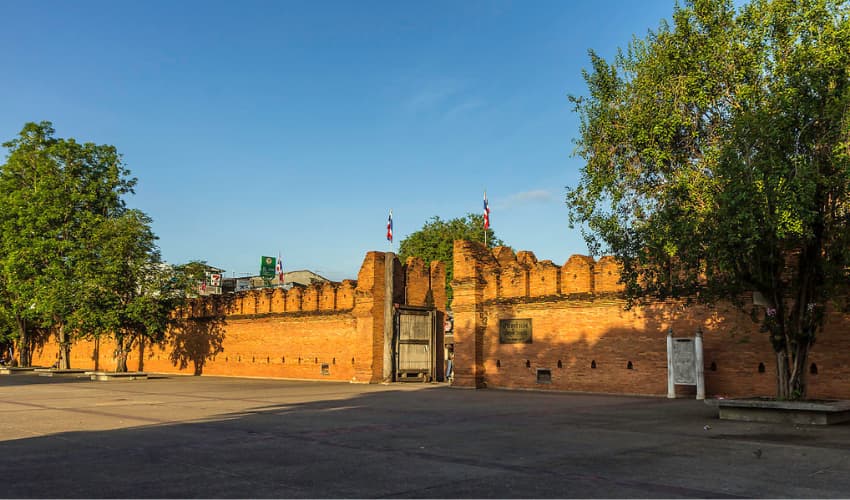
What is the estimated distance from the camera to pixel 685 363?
1952cm

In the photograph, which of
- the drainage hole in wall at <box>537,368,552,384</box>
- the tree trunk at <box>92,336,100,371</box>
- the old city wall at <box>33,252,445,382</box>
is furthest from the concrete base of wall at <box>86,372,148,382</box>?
the drainage hole in wall at <box>537,368,552,384</box>

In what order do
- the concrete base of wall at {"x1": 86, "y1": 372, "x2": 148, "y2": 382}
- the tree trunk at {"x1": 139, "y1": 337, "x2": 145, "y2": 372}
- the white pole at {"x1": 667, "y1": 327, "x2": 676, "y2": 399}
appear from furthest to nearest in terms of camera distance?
the tree trunk at {"x1": 139, "y1": 337, "x2": 145, "y2": 372} < the concrete base of wall at {"x1": 86, "y1": 372, "x2": 148, "y2": 382} < the white pole at {"x1": 667, "y1": 327, "x2": 676, "y2": 399}

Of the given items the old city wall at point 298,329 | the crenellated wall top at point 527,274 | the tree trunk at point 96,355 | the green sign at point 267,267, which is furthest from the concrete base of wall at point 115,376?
the green sign at point 267,267

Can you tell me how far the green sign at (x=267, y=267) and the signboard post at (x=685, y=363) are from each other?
65703mm

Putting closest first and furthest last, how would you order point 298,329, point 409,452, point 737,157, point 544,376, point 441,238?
point 409,452 < point 737,157 < point 544,376 < point 298,329 < point 441,238

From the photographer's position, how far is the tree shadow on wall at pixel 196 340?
37.0 metres

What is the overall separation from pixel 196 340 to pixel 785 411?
3142cm

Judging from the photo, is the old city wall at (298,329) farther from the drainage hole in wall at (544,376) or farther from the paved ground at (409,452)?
the paved ground at (409,452)

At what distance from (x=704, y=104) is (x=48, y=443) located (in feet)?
45.6

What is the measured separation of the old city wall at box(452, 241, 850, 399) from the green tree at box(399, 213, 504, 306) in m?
38.1

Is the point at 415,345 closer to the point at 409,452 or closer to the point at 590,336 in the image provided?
the point at 590,336

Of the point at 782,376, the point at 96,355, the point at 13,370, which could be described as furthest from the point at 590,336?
the point at 96,355

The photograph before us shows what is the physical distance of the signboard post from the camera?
1919cm

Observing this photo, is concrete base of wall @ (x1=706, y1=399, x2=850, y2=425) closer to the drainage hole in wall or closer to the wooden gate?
the drainage hole in wall
